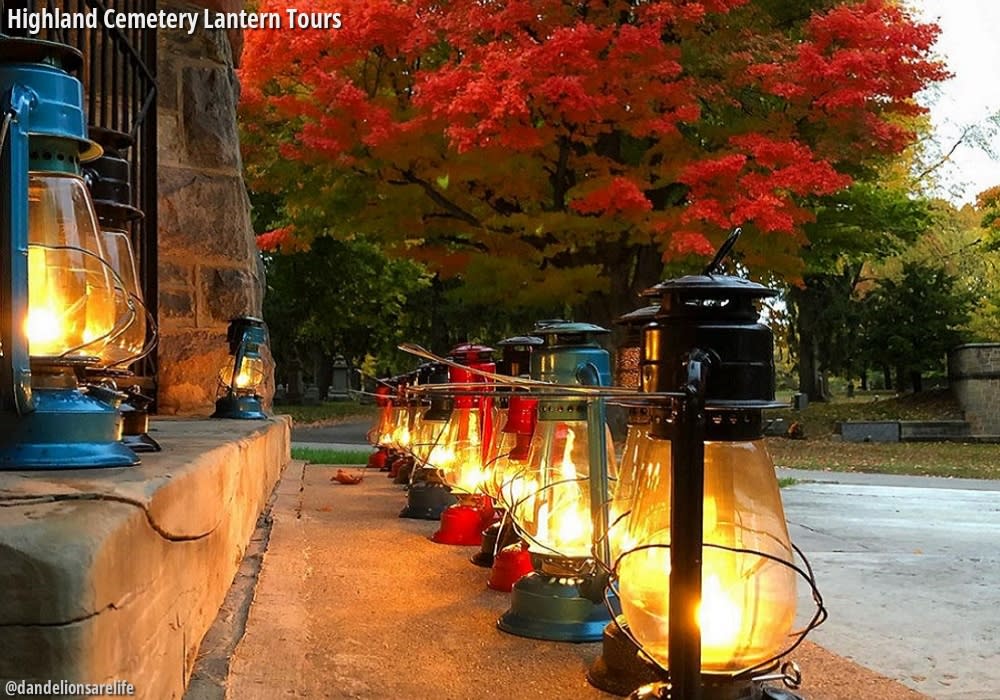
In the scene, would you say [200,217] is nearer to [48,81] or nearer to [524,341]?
[524,341]

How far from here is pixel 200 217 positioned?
169 inches

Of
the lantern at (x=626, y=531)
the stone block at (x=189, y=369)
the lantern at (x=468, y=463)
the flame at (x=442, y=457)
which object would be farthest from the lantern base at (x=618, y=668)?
the stone block at (x=189, y=369)

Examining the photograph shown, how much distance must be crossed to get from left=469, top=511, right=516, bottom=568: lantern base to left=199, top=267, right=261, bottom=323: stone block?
7.57 feet

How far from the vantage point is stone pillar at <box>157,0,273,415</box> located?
4.15 m

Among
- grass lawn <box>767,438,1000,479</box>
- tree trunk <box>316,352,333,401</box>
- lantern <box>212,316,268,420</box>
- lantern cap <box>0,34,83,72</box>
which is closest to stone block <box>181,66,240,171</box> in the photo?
lantern <box>212,316,268,420</box>

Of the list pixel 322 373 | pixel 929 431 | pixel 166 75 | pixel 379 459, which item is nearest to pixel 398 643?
pixel 166 75

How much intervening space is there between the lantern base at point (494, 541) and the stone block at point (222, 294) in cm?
231

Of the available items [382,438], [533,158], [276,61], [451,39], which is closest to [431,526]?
[382,438]

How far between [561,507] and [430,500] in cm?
151

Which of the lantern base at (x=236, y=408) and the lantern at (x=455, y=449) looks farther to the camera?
the lantern base at (x=236, y=408)

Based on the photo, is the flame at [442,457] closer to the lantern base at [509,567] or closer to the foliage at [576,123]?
the lantern base at [509,567]

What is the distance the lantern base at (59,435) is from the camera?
99 centimetres

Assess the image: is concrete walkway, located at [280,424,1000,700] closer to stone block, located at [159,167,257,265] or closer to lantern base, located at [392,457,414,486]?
lantern base, located at [392,457,414,486]

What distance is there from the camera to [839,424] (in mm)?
14742
